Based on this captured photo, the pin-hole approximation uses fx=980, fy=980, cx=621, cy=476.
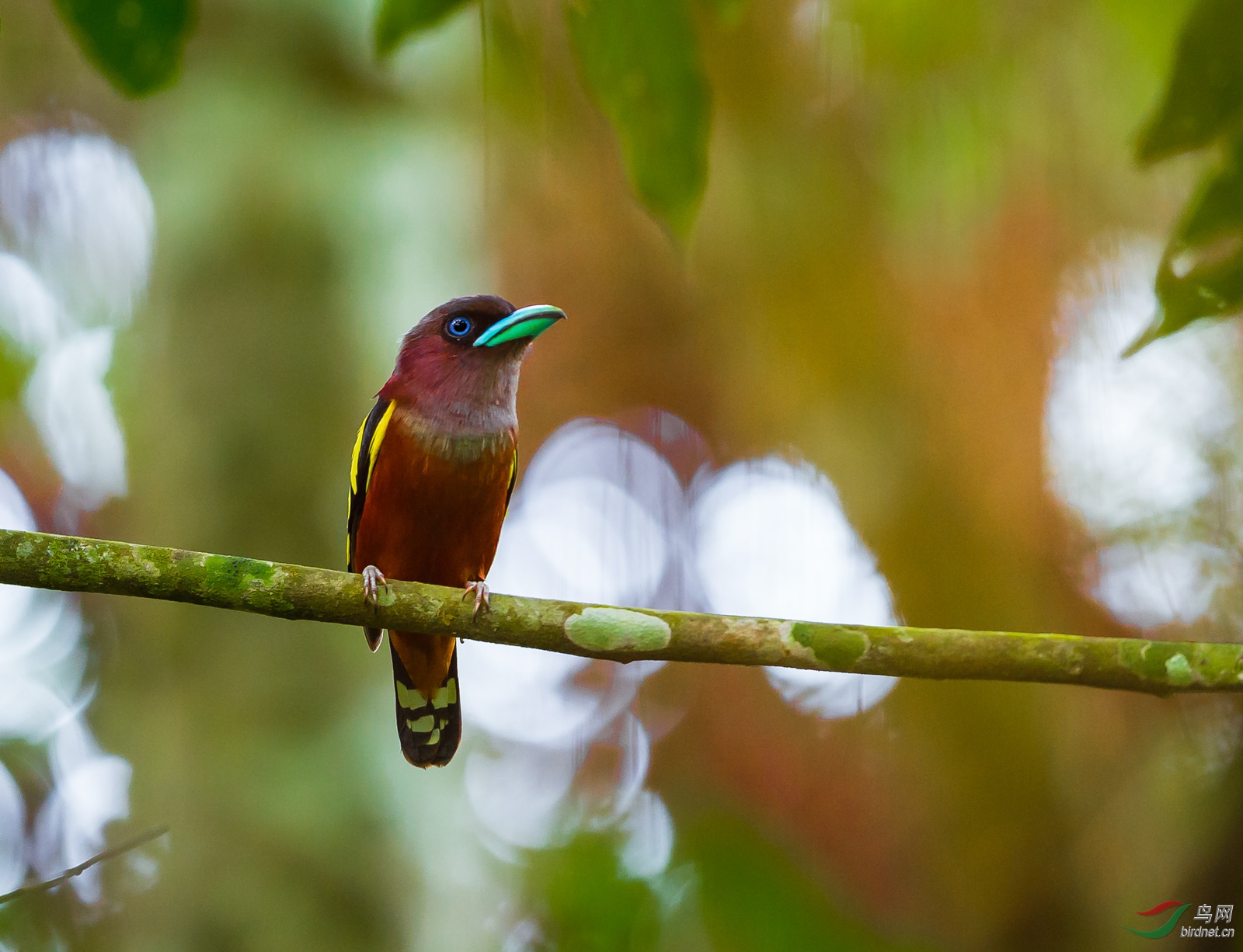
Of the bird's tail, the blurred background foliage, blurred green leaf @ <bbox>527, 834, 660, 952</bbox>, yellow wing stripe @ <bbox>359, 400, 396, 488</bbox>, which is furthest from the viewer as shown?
the bird's tail

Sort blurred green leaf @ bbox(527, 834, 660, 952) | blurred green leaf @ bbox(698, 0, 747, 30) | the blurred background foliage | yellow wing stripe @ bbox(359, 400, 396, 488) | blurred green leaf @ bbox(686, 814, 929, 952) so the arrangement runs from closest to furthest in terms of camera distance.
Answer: blurred green leaf @ bbox(698, 0, 747, 30) < the blurred background foliage < blurred green leaf @ bbox(686, 814, 929, 952) < blurred green leaf @ bbox(527, 834, 660, 952) < yellow wing stripe @ bbox(359, 400, 396, 488)

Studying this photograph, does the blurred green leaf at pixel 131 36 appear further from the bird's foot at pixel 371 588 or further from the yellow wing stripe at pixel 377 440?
the yellow wing stripe at pixel 377 440

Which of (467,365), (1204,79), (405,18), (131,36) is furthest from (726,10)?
(467,365)

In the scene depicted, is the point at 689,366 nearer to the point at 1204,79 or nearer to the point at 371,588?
the point at 371,588

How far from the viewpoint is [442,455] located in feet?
10.8

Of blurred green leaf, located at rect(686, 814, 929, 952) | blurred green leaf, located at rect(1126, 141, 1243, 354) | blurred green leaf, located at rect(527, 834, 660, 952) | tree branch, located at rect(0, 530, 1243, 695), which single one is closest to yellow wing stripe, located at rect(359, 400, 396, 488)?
tree branch, located at rect(0, 530, 1243, 695)

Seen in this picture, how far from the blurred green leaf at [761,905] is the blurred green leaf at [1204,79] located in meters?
1.16

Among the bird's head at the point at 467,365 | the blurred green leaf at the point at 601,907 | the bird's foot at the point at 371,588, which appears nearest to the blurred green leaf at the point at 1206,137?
the bird's foot at the point at 371,588

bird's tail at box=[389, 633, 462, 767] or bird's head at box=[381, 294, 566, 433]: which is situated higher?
bird's head at box=[381, 294, 566, 433]

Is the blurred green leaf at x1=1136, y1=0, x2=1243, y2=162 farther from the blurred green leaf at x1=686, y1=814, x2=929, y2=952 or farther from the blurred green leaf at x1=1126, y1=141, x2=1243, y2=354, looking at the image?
the blurred green leaf at x1=686, y1=814, x2=929, y2=952

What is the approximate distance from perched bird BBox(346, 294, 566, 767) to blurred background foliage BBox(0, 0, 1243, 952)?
50 cm

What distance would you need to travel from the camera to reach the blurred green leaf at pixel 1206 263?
0.94m

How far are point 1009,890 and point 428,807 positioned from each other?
245 centimetres

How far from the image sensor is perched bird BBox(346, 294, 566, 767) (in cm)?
329
